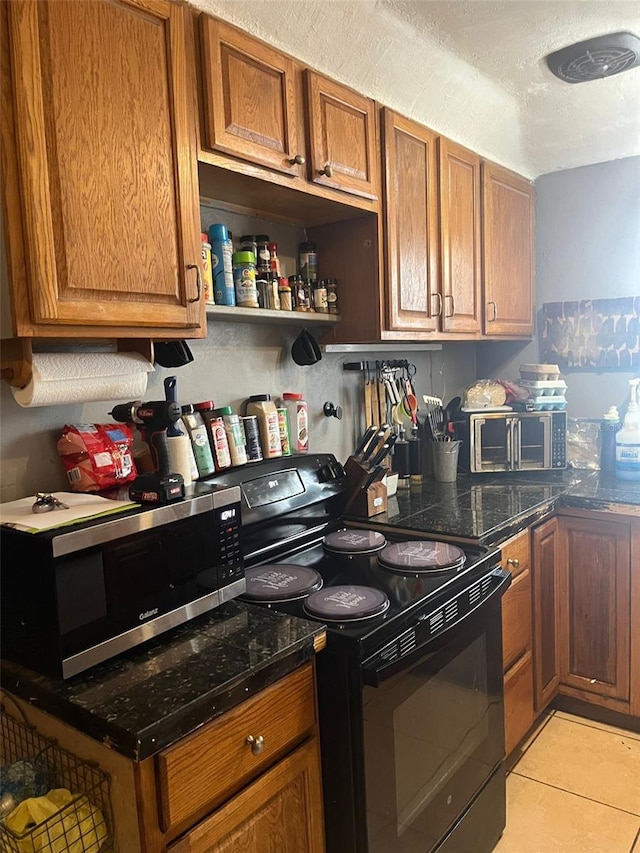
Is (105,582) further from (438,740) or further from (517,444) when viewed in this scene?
(517,444)

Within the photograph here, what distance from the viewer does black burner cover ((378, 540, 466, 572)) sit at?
1.69 meters

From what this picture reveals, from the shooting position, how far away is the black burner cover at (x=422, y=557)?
1686 mm

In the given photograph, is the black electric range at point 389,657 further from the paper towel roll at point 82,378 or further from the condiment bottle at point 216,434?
the paper towel roll at point 82,378

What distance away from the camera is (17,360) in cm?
131

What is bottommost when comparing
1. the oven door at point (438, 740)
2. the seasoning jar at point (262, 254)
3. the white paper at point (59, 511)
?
the oven door at point (438, 740)

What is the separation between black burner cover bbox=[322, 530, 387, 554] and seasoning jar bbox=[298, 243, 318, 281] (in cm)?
89

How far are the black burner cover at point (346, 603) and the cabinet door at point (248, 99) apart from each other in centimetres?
111

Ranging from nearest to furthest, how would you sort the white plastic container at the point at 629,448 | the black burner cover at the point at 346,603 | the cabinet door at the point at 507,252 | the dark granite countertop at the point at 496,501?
1. the black burner cover at the point at 346,603
2. the dark granite countertop at the point at 496,501
3. the white plastic container at the point at 629,448
4. the cabinet door at the point at 507,252

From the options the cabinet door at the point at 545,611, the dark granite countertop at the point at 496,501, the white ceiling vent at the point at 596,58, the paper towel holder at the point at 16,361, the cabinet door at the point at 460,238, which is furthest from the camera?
the cabinet door at the point at 460,238

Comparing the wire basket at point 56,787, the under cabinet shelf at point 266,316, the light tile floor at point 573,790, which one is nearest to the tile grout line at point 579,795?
the light tile floor at point 573,790

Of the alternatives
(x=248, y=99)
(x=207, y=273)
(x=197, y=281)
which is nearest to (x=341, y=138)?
(x=248, y=99)

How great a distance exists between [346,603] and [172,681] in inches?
18.4

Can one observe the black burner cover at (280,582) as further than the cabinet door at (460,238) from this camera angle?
No

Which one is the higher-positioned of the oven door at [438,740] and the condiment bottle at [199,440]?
the condiment bottle at [199,440]
